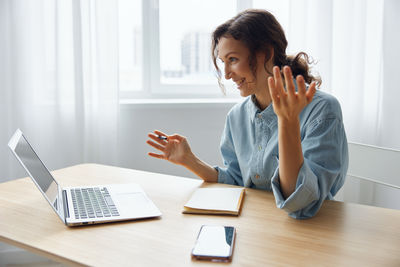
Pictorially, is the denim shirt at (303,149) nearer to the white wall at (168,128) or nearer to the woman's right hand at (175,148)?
the woman's right hand at (175,148)

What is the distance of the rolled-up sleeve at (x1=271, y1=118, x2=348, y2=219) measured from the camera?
3.48 ft

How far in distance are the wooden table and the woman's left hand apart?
0.29m

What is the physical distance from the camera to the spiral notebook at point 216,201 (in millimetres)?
1148

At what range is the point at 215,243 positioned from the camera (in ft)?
3.03

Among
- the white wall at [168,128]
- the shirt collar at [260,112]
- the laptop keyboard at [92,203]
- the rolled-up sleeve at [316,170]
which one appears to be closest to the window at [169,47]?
the white wall at [168,128]

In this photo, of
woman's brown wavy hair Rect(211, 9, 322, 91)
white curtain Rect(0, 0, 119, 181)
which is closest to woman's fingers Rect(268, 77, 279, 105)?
woman's brown wavy hair Rect(211, 9, 322, 91)

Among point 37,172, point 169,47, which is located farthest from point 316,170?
point 169,47

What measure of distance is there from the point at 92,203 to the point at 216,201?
0.37 metres

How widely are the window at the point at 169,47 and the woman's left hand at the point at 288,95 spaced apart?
5.25 ft

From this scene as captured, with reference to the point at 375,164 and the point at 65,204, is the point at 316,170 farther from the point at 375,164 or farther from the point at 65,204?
the point at 65,204

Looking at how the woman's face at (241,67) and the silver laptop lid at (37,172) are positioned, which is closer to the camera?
the silver laptop lid at (37,172)

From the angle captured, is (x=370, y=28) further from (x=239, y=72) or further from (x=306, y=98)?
(x=306, y=98)

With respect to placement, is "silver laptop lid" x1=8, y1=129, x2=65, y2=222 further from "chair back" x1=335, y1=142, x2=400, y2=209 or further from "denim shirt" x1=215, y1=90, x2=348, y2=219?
"chair back" x1=335, y1=142, x2=400, y2=209

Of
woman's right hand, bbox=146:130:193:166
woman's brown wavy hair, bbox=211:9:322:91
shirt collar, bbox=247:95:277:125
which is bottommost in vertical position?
woman's right hand, bbox=146:130:193:166
